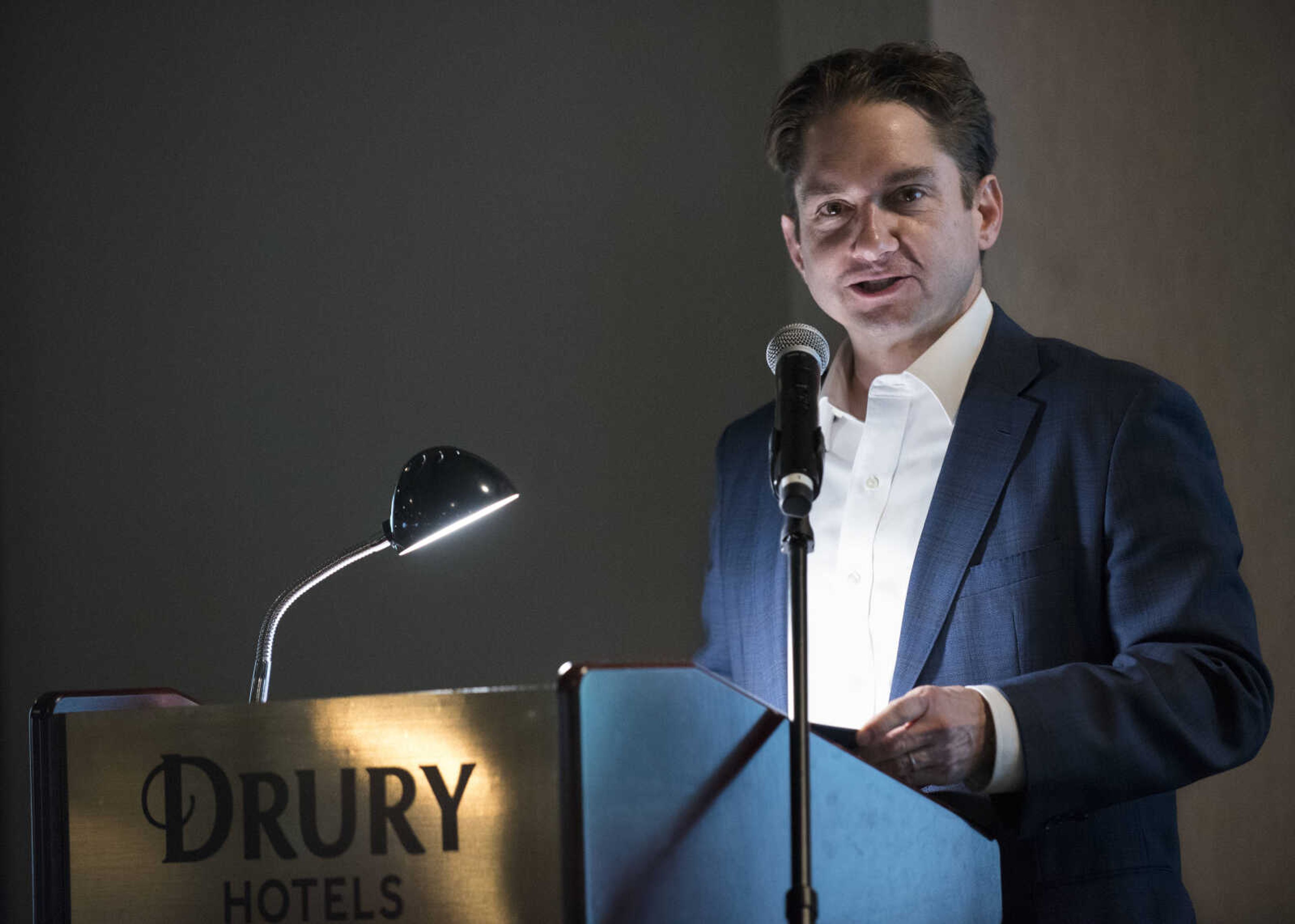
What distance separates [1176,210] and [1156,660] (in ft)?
4.16

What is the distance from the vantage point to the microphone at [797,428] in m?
0.98

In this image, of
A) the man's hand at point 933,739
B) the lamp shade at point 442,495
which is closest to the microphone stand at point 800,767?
the man's hand at point 933,739

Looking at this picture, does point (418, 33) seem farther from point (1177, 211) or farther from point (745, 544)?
point (1177, 211)

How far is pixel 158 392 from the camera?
2438 mm

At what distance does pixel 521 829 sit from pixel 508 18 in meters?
2.07

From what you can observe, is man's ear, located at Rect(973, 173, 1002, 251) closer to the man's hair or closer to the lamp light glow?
the man's hair

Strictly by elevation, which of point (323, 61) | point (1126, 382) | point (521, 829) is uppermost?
point (323, 61)

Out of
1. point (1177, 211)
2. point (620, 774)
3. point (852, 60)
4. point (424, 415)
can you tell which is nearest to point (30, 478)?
point (424, 415)

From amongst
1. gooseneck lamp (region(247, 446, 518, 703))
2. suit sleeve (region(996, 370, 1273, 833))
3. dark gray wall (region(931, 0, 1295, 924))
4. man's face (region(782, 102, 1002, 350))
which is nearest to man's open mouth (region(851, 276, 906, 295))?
man's face (region(782, 102, 1002, 350))

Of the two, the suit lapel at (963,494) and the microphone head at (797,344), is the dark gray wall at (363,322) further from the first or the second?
the microphone head at (797,344)

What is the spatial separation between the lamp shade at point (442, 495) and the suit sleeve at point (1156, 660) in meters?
0.57

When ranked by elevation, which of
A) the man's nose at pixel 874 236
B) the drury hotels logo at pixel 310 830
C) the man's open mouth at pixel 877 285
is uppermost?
the man's nose at pixel 874 236

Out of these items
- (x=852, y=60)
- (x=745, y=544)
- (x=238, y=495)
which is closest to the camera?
(x=852, y=60)

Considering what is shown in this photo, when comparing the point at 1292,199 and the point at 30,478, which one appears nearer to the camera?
the point at 1292,199
